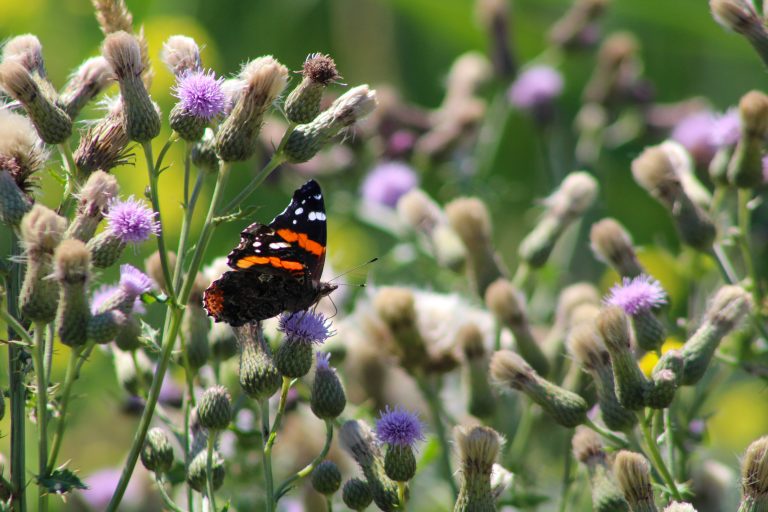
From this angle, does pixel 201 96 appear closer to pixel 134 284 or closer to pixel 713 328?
pixel 134 284

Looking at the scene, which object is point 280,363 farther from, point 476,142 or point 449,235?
point 476,142

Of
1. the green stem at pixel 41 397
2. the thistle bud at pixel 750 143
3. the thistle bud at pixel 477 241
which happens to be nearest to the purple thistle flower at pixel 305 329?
the green stem at pixel 41 397

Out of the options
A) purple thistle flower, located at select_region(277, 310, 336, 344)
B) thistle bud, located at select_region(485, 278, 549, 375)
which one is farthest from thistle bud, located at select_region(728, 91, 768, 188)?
purple thistle flower, located at select_region(277, 310, 336, 344)

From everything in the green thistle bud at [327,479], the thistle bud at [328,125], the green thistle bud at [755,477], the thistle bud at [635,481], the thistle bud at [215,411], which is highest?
the thistle bud at [328,125]

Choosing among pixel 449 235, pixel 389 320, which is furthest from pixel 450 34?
pixel 389 320

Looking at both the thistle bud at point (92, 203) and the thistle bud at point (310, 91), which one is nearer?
the thistle bud at point (92, 203)

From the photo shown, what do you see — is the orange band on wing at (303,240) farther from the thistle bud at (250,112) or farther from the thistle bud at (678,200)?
the thistle bud at (678,200)
